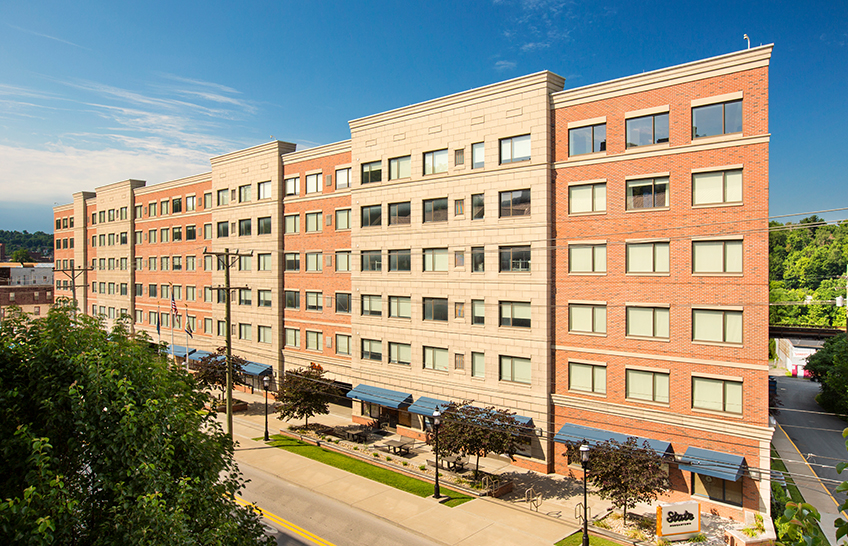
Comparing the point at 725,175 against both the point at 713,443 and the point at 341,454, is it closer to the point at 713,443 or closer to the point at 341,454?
the point at 713,443

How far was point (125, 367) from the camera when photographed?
29.6 feet

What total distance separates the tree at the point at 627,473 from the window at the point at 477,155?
17872 millimetres

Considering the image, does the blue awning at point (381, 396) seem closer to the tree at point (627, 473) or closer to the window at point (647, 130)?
the tree at point (627, 473)

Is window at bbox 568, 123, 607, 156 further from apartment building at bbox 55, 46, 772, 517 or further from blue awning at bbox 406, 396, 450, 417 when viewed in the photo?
blue awning at bbox 406, 396, 450, 417

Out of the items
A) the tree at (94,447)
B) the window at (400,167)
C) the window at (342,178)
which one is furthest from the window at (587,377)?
the window at (342,178)

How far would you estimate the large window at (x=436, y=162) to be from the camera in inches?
1333

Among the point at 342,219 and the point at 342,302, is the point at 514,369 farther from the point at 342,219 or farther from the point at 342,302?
the point at 342,219

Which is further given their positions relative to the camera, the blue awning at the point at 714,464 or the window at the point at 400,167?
the window at the point at 400,167

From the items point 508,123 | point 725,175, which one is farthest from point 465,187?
point 725,175

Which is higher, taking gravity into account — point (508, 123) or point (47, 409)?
point (508, 123)

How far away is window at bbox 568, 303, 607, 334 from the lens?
90.6ft

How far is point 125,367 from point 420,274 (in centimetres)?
2645

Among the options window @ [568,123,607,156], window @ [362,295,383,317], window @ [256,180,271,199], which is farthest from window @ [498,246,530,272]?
window @ [256,180,271,199]

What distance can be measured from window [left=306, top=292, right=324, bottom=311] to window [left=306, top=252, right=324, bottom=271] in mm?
2125
